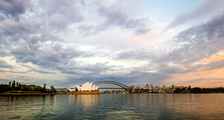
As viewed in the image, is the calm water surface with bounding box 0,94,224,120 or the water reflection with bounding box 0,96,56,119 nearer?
the calm water surface with bounding box 0,94,224,120

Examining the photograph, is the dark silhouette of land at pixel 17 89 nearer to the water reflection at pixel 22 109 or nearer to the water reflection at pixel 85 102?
the water reflection at pixel 85 102

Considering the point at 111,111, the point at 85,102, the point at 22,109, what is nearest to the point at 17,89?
the point at 85,102

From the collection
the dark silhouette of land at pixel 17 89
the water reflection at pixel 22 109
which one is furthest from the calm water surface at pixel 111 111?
the dark silhouette of land at pixel 17 89

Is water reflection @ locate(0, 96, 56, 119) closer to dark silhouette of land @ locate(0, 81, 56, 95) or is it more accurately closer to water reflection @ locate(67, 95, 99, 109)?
water reflection @ locate(67, 95, 99, 109)

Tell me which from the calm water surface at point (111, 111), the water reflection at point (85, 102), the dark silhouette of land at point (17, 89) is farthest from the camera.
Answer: the dark silhouette of land at point (17, 89)

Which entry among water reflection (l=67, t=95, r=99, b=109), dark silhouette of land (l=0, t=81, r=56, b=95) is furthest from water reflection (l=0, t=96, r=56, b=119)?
dark silhouette of land (l=0, t=81, r=56, b=95)

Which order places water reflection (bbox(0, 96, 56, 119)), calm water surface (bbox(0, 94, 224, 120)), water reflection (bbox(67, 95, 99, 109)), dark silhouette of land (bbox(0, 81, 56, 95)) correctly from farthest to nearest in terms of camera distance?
dark silhouette of land (bbox(0, 81, 56, 95)) < water reflection (bbox(67, 95, 99, 109)) < water reflection (bbox(0, 96, 56, 119)) < calm water surface (bbox(0, 94, 224, 120))

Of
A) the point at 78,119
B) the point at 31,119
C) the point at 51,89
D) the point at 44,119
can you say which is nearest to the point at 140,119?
the point at 78,119

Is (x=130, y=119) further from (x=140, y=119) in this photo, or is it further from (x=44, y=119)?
(x=44, y=119)

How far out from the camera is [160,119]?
19734 millimetres

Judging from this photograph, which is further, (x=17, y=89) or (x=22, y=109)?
(x=17, y=89)

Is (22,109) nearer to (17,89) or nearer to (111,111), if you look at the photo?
(111,111)

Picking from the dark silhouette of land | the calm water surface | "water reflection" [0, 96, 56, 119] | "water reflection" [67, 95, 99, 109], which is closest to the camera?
the calm water surface

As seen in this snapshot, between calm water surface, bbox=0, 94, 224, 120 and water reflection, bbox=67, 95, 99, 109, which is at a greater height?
calm water surface, bbox=0, 94, 224, 120
